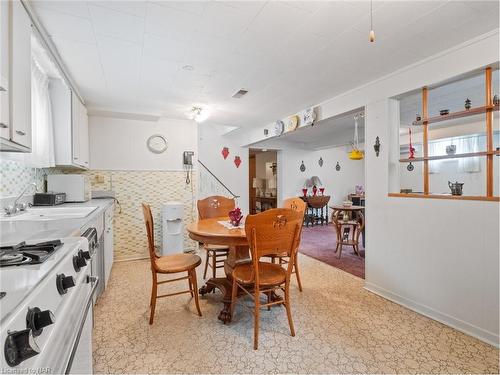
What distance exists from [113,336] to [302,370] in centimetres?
140

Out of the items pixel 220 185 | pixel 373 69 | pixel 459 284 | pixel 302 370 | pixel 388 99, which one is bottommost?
pixel 302 370

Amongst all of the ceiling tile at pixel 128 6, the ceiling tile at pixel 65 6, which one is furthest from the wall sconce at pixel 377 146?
the ceiling tile at pixel 65 6

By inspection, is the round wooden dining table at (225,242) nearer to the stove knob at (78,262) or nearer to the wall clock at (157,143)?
the stove knob at (78,262)

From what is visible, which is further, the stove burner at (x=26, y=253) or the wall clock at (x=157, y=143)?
the wall clock at (x=157, y=143)

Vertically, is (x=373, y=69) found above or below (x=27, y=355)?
above

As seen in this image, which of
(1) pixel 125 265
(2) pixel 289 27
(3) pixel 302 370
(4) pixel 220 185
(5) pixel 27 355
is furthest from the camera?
(4) pixel 220 185

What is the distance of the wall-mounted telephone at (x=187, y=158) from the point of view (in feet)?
14.1

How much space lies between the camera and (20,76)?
146 centimetres

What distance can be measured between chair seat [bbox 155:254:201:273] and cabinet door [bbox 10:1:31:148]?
1.27 meters

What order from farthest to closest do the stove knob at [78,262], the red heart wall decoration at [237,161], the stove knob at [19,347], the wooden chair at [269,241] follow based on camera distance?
the red heart wall decoration at [237,161], the wooden chair at [269,241], the stove knob at [78,262], the stove knob at [19,347]

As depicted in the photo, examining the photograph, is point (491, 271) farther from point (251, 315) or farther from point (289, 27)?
point (289, 27)

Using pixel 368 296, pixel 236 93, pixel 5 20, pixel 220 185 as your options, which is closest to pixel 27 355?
pixel 5 20

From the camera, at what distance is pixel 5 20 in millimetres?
1325

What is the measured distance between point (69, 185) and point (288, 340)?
2790 millimetres
